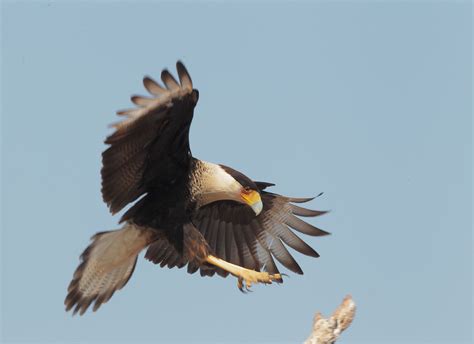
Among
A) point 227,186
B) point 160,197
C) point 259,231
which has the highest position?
point 259,231

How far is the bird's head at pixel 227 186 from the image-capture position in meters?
7.13

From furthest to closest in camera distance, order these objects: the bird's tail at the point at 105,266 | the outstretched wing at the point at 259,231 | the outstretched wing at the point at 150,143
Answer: the outstretched wing at the point at 259,231 < the bird's tail at the point at 105,266 < the outstretched wing at the point at 150,143

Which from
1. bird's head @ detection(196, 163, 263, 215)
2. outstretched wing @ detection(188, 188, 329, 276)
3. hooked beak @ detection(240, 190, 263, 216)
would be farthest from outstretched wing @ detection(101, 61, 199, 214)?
outstretched wing @ detection(188, 188, 329, 276)

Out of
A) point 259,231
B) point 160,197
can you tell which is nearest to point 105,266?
point 160,197

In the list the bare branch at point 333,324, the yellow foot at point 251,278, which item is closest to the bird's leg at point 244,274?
the yellow foot at point 251,278

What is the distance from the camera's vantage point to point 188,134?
22.4ft

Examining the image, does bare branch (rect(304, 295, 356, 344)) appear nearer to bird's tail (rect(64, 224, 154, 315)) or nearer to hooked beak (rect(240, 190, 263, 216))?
hooked beak (rect(240, 190, 263, 216))

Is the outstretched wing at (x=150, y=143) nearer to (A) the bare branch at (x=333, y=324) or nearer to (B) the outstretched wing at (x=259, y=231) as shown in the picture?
(B) the outstretched wing at (x=259, y=231)

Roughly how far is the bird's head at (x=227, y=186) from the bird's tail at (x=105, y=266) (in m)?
0.60

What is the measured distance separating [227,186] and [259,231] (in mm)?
1259

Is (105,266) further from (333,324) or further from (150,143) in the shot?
(333,324)

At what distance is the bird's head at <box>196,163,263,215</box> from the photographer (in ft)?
23.4

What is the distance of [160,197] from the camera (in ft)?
23.1

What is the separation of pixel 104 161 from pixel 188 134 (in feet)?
2.38
